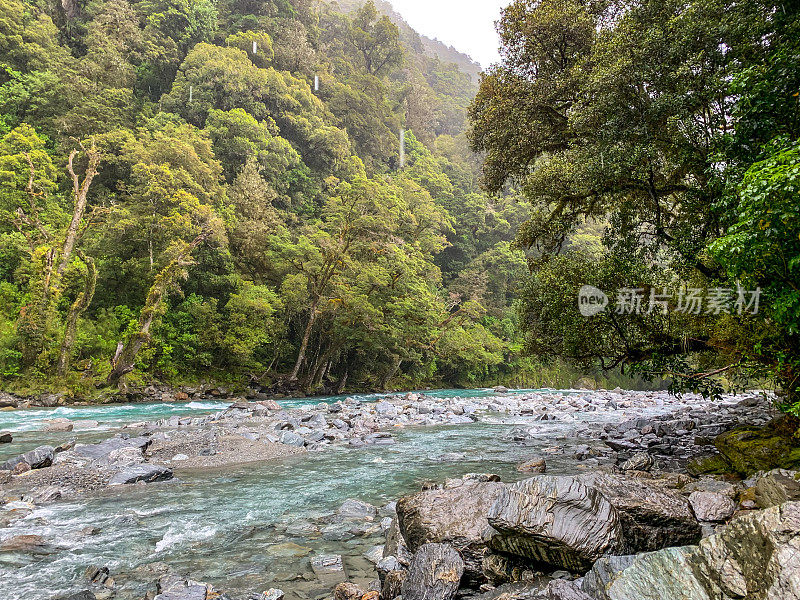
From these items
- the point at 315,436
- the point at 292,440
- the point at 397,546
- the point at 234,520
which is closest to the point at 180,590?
the point at 397,546

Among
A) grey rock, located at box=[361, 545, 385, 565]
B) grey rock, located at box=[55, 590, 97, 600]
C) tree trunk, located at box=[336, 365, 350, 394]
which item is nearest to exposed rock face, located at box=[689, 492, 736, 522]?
grey rock, located at box=[361, 545, 385, 565]

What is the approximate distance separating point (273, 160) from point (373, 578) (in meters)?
31.3

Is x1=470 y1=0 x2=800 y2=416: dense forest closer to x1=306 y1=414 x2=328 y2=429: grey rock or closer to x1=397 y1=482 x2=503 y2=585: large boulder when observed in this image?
x1=397 y1=482 x2=503 y2=585: large boulder

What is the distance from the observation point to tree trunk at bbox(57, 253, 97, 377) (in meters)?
18.9

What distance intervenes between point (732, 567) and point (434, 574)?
1.90 m

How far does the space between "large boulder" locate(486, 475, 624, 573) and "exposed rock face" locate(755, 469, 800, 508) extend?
210 cm

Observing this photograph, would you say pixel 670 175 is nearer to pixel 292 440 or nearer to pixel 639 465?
pixel 639 465

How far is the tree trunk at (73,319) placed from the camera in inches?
743

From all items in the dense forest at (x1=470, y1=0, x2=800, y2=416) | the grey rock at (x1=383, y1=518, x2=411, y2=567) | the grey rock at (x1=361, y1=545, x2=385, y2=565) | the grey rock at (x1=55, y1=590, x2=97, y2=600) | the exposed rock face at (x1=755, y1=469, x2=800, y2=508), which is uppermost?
the dense forest at (x1=470, y1=0, x2=800, y2=416)

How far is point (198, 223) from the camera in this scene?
22.9 metres

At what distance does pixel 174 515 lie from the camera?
5.54m

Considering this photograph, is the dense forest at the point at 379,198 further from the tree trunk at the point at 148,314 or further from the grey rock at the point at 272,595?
the grey rock at the point at 272,595

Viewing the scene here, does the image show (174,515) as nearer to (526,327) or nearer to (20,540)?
(20,540)

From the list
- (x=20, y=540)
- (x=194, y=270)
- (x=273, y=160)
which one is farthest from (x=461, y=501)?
(x=273, y=160)
